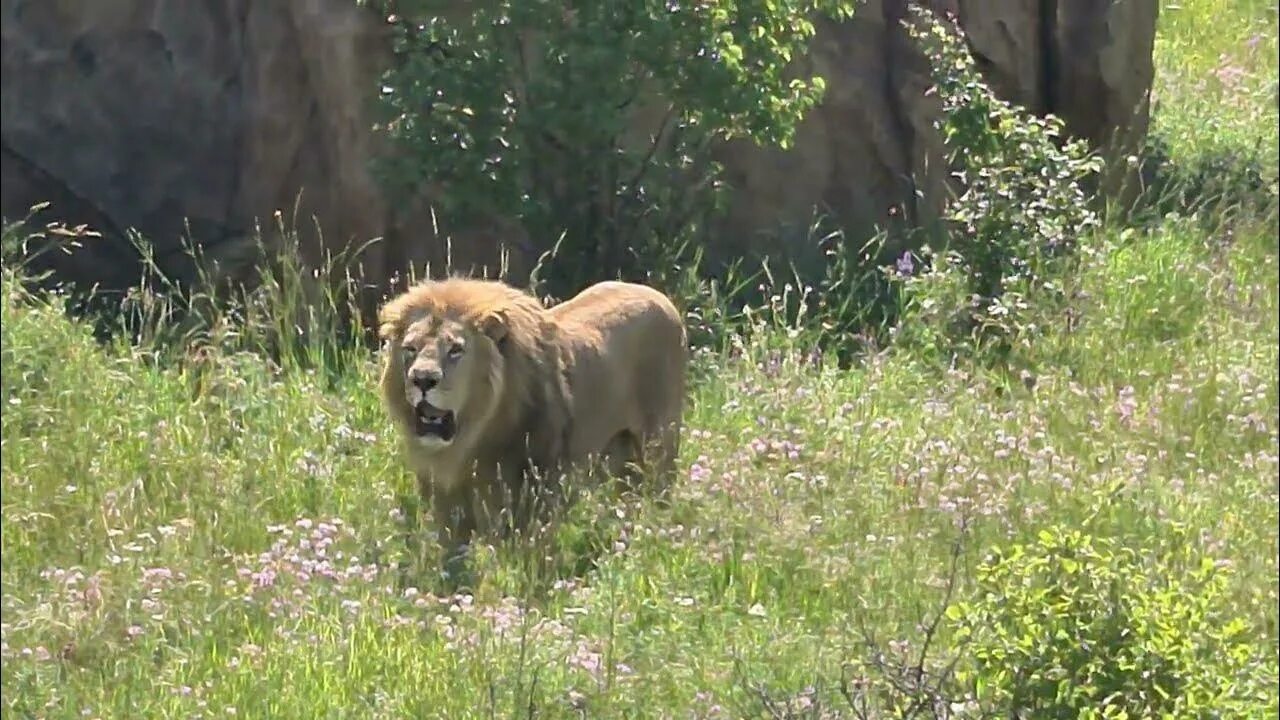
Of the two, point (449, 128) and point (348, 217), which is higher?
point (449, 128)


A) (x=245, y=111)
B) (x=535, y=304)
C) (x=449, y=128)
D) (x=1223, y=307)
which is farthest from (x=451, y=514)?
(x=245, y=111)

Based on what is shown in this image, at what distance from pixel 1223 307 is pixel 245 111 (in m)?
4.50

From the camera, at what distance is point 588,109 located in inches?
328

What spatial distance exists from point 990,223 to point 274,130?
3260mm

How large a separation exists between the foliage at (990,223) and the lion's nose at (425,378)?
259 centimetres

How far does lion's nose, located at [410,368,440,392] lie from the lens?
6344 millimetres

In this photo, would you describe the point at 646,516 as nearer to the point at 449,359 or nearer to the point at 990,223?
the point at 449,359

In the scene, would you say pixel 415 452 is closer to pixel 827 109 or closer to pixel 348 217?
pixel 348 217

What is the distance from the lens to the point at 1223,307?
26.1 feet

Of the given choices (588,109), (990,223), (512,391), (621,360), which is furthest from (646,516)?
(990,223)

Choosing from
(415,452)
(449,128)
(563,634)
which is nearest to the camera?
(563,634)

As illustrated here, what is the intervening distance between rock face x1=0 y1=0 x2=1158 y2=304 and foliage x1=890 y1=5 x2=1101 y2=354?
21.3 inches

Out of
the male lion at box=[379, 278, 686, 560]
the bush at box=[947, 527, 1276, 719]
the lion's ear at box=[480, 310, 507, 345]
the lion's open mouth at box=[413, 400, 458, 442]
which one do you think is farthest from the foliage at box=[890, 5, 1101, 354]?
the bush at box=[947, 527, 1276, 719]

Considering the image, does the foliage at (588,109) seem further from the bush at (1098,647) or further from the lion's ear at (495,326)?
the bush at (1098,647)
